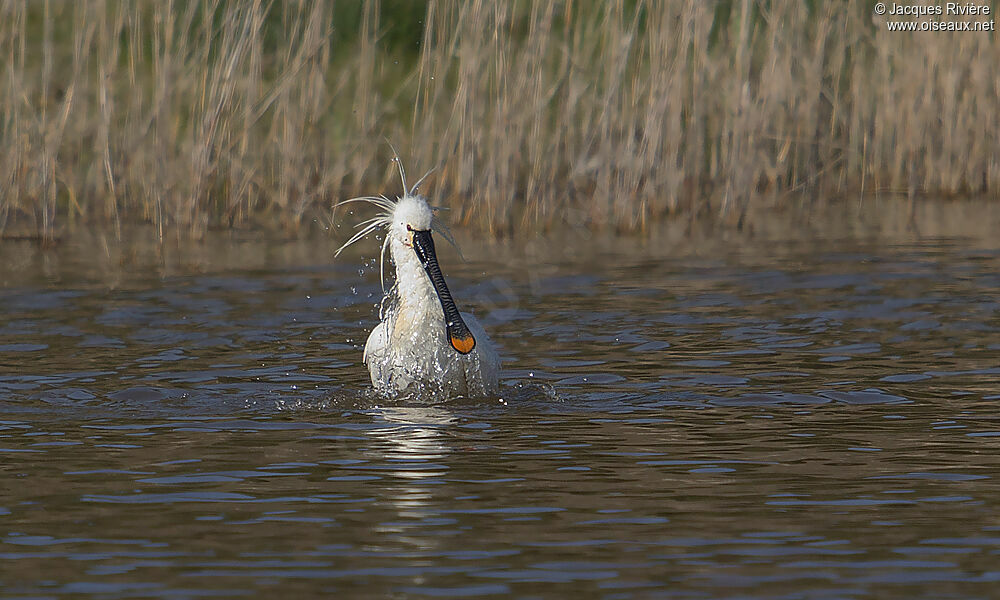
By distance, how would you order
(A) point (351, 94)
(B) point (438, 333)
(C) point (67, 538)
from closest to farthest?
1. (C) point (67, 538)
2. (B) point (438, 333)
3. (A) point (351, 94)

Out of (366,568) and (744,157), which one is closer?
(366,568)

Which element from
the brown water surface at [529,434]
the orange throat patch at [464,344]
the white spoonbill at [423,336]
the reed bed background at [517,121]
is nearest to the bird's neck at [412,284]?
the white spoonbill at [423,336]

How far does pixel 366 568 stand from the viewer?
16.5 ft

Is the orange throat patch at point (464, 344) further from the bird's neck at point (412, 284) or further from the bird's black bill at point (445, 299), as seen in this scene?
the bird's neck at point (412, 284)

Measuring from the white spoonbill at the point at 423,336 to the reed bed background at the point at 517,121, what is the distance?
14.0 ft

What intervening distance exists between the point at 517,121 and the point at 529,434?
6.30 m

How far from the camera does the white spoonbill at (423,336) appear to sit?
8344 mm

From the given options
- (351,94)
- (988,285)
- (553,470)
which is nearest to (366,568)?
(553,470)

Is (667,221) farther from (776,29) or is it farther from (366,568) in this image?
(366,568)

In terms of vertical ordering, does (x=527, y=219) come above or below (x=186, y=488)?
above

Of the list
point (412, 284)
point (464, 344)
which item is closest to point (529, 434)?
point (464, 344)

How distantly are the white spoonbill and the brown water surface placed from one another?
0.51ft

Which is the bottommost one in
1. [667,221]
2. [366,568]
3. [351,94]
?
[366,568]

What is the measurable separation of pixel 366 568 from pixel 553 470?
5.04 ft
